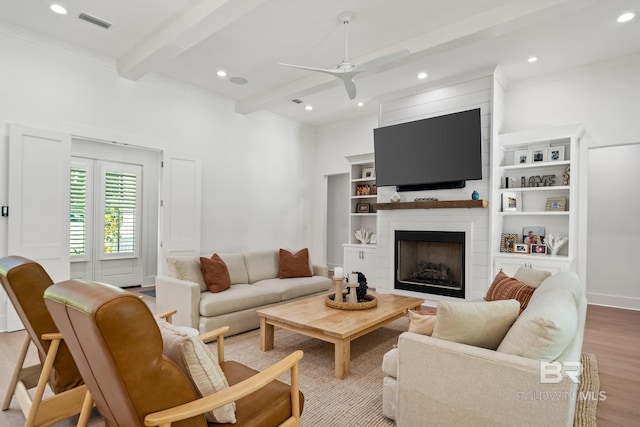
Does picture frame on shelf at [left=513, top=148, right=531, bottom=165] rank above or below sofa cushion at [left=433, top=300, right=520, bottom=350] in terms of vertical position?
above

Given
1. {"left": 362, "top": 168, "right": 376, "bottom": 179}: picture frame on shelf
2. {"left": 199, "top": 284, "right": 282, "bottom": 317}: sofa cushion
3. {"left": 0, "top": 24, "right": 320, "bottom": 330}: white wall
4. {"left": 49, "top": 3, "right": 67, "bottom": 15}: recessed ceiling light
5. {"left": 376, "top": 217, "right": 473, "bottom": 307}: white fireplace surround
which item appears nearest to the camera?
{"left": 49, "top": 3, "right": 67, "bottom": 15}: recessed ceiling light

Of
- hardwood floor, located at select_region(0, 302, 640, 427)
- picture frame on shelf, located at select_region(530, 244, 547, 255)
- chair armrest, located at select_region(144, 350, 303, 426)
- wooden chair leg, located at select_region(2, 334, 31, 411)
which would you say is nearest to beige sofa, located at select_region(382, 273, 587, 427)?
chair armrest, located at select_region(144, 350, 303, 426)

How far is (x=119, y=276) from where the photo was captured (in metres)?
6.18

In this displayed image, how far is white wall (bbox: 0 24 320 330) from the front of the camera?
393 centimetres

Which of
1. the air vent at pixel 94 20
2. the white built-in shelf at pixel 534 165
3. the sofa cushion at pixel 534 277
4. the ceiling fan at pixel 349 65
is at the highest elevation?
the air vent at pixel 94 20

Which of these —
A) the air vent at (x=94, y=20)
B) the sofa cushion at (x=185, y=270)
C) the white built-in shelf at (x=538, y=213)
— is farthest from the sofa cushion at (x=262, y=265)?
the white built-in shelf at (x=538, y=213)

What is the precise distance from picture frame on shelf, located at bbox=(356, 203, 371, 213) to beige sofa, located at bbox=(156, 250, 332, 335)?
7.20 feet

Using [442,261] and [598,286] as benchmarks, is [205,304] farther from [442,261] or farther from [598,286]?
[598,286]

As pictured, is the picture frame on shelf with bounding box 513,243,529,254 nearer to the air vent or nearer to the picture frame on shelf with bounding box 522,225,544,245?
the picture frame on shelf with bounding box 522,225,544,245

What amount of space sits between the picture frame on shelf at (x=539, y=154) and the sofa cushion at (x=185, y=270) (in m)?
4.46

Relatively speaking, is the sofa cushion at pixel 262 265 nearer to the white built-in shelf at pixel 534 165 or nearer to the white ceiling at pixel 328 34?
the white ceiling at pixel 328 34

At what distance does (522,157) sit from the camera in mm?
4840

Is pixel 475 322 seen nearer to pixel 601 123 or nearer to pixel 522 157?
pixel 522 157

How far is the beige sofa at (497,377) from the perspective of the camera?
1514mm
